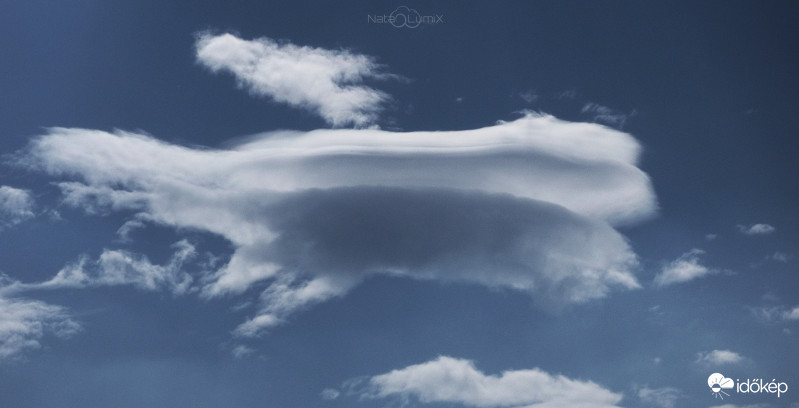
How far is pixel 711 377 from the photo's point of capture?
53344 millimetres
